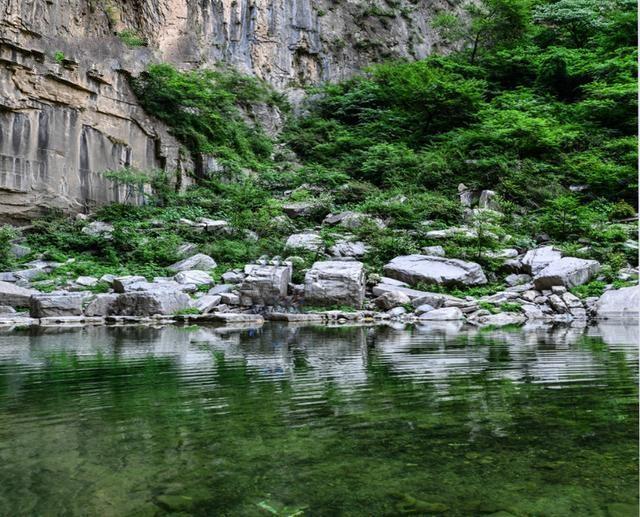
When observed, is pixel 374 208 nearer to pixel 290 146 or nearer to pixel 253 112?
pixel 290 146

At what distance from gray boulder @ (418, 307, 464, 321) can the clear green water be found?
21.6ft

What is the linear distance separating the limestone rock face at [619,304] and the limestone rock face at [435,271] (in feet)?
11.4

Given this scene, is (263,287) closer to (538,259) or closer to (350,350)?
(350,350)

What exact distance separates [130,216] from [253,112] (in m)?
12.6

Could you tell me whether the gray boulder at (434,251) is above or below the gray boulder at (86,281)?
above

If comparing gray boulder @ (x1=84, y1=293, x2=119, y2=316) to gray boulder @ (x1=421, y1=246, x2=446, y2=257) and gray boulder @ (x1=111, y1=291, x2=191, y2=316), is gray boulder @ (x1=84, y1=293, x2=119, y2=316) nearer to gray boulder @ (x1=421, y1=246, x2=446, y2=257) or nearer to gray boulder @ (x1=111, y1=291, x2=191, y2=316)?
gray boulder @ (x1=111, y1=291, x2=191, y2=316)

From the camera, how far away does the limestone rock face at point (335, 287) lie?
48.1 ft

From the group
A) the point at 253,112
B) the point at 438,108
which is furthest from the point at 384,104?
the point at 253,112

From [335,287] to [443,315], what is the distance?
303 centimetres

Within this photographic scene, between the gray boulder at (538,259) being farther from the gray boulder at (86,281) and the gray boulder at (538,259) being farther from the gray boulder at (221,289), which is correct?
the gray boulder at (86,281)

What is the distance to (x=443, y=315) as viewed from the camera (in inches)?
530

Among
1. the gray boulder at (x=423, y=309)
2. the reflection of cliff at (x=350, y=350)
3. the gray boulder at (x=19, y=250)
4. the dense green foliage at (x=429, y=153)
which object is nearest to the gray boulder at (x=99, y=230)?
the dense green foliage at (x=429, y=153)

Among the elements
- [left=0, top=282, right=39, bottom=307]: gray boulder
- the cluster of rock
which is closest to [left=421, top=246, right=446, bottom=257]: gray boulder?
the cluster of rock

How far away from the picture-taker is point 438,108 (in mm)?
28766
